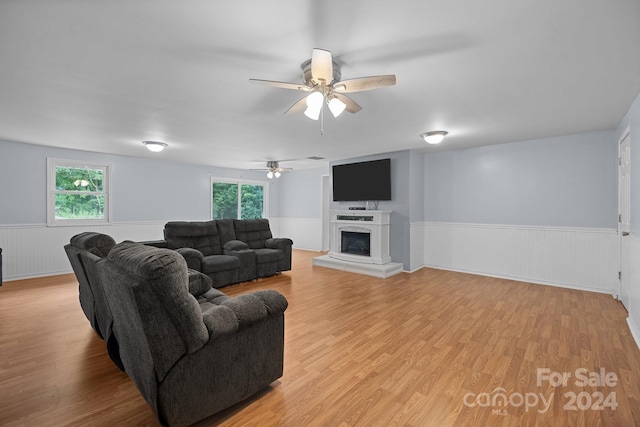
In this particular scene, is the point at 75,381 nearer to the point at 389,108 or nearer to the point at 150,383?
the point at 150,383

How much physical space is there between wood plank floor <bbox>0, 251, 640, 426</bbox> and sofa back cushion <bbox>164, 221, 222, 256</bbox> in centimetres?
153

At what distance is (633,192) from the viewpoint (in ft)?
9.61

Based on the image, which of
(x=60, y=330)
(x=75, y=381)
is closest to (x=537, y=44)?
(x=75, y=381)

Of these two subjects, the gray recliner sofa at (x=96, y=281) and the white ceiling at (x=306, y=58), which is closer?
the white ceiling at (x=306, y=58)

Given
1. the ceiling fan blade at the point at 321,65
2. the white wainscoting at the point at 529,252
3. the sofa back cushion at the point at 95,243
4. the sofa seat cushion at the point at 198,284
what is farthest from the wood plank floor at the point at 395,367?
the ceiling fan blade at the point at 321,65

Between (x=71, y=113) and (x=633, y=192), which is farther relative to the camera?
(x=71, y=113)

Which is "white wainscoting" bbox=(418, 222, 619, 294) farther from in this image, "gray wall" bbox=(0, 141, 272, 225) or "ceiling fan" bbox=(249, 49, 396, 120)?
"gray wall" bbox=(0, 141, 272, 225)

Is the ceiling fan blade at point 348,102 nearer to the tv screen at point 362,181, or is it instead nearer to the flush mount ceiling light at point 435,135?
the flush mount ceiling light at point 435,135

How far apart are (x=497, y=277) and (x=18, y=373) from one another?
20.6 ft

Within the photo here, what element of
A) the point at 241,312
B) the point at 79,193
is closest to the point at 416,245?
the point at 241,312

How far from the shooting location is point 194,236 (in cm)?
503

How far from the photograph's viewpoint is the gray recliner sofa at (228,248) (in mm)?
4512

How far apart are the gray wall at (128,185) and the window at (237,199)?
22 cm

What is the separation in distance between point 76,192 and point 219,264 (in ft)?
11.9
